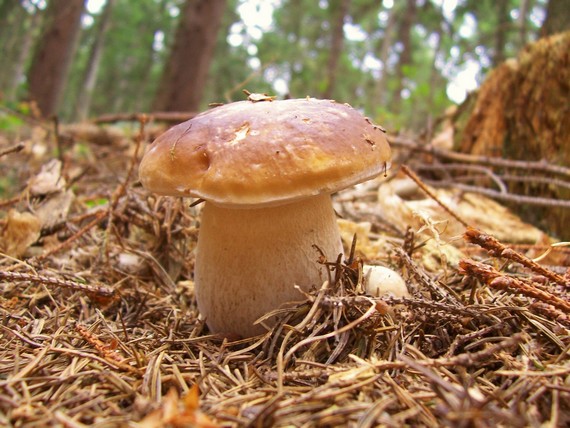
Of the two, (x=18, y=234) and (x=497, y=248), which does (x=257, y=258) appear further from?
(x=18, y=234)

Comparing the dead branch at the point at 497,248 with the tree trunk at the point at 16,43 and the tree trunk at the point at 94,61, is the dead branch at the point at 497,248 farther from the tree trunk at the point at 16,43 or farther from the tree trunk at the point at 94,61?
the tree trunk at the point at 94,61

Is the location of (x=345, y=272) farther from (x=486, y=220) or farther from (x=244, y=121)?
(x=486, y=220)

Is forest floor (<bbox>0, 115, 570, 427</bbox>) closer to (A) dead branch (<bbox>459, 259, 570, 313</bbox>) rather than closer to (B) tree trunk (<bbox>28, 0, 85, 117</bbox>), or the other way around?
(A) dead branch (<bbox>459, 259, 570, 313</bbox>)

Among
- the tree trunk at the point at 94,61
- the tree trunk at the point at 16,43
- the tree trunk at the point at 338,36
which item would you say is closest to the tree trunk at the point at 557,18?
the tree trunk at the point at 338,36

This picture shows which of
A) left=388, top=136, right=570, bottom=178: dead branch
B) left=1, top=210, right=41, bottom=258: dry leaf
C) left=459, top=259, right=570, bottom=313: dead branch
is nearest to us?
left=459, top=259, right=570, bottom=313: dead branch

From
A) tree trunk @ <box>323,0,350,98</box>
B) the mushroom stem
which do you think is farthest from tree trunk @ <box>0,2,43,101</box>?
the mushroom stem
